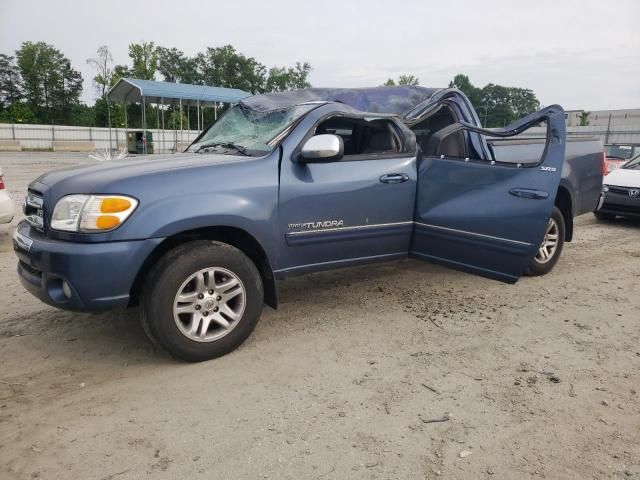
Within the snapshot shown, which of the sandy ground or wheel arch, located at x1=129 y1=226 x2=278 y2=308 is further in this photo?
wheel arch, located at x1=129 y1=226 x2=278 y2=308

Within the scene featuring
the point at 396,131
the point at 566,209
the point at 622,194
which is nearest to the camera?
the point at 396,131

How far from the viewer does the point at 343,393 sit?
2.94 metres

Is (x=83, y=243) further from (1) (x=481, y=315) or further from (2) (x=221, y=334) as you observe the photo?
(1) (x=481, y=315)

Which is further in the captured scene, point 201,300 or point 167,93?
point 167,93

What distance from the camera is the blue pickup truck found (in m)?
2.99

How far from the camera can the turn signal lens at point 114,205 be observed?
2.92 meters

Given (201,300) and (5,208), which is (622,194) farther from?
(5,208)

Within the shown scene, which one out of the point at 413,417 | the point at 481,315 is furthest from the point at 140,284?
the point at 481,315

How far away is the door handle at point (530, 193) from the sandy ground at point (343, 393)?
103 centimetres

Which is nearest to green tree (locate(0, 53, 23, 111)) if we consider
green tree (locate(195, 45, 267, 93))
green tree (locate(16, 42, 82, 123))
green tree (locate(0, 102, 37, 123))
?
green tree (locate(16, 42, 82, 123))

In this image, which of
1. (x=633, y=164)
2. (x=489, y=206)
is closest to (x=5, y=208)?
(x=489, y=206)

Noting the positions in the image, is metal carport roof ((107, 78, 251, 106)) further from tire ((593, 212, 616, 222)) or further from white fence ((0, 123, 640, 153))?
tire ((593, 212, 616, 222))

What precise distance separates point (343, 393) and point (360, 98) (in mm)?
2917

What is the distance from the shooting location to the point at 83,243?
9.56 feet
